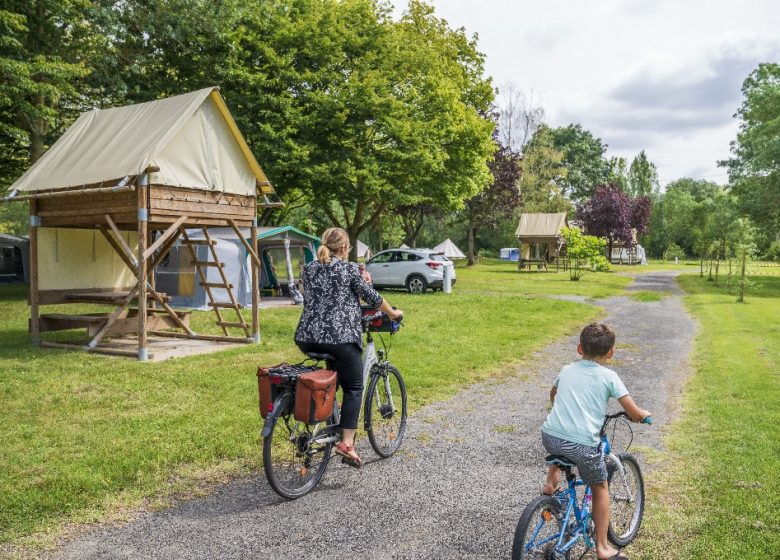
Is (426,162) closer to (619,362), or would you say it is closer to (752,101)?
(619,362)

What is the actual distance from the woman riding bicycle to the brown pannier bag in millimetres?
249

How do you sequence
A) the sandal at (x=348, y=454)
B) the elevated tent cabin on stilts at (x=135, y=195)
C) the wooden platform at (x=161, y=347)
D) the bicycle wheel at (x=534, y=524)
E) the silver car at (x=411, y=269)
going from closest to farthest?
the bicycle wheel at (x=534, y=524)
the sandal at (x=348, y=454)
the elevated tent cabin on stilts at (x=135, y=195)
the wooden platform at (x=161, y=347)
the silver car at (x=411, y=269)

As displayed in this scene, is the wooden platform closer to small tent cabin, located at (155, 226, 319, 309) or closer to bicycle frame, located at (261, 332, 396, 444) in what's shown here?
Result: small tent cabin, located at (155, 226, 319, 309)

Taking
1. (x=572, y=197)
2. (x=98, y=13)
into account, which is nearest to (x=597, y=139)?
(x=572, y=197)

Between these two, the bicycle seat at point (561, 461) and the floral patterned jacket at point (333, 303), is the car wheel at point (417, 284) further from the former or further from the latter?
the bicycle seat at point (561, 461)

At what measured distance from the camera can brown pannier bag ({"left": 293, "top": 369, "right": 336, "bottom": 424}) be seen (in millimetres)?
4730

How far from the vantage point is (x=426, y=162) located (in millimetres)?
25812

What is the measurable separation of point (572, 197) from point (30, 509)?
92.8 m

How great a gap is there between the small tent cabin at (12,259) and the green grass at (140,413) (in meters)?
19.4

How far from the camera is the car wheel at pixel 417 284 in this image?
25047mm

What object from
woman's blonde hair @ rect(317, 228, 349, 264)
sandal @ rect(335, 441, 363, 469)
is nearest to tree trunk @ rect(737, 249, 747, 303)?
sandal @ rect(335, 441, 363, 469)

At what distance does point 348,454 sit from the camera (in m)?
5.23

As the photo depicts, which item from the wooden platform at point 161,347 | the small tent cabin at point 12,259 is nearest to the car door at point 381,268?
the wooden platform at point 161,347

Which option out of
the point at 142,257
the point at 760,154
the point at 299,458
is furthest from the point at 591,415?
the point at 760,154
